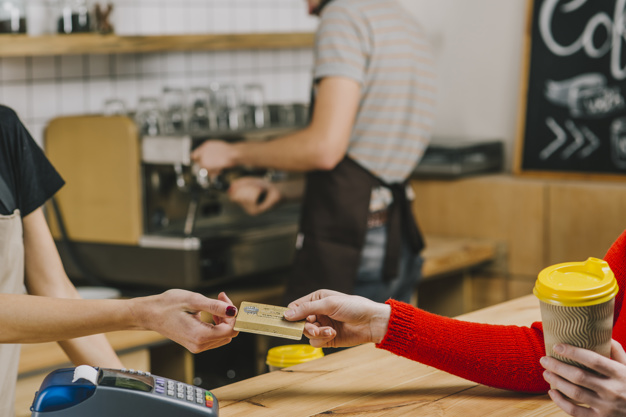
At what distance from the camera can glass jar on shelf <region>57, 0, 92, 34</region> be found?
9.18 feet

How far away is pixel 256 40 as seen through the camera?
329cm

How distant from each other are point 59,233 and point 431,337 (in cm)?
171

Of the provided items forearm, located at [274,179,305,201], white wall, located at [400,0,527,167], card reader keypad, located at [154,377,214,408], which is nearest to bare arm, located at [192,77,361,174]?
forearm, located at [274,179,305,201]

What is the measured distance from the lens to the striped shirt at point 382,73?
7.29 feet

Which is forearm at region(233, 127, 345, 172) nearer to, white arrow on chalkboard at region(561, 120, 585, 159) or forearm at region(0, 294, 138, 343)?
forearm at region(0, 294, 138, 343)

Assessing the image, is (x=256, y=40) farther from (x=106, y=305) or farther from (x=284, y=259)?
(x=106, y=305)

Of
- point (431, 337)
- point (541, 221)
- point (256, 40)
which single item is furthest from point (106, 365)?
point (541, 221)

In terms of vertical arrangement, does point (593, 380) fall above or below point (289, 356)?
above

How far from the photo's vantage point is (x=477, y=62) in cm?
377

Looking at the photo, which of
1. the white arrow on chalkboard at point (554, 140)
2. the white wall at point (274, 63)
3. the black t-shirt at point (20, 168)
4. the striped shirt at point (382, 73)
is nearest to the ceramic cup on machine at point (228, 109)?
the white wall at point (274, 63)

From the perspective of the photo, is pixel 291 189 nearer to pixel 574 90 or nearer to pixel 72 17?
pixel 72 17

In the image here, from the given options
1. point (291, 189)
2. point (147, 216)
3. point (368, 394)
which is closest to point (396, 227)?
point (291, 189)

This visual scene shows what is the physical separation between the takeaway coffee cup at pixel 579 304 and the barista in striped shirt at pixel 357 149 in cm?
116

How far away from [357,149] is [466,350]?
1.00 metres
